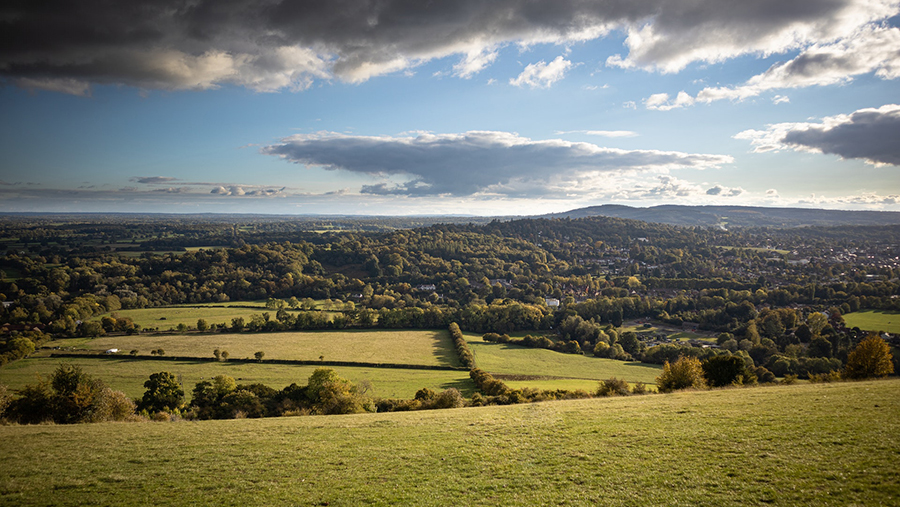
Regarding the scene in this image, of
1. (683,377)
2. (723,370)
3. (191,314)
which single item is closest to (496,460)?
(683,377)

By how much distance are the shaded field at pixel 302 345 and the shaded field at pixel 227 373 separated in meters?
4.15

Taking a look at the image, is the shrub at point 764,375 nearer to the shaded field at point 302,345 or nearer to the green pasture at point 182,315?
the shaded field at point 302,345

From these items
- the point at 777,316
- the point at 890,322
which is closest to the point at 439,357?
the point at 777,316

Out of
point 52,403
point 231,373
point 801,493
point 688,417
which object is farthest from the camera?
point 231,373

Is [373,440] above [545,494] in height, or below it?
below

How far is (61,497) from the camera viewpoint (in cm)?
1223

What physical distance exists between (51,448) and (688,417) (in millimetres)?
31426

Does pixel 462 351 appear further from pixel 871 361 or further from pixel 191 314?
pixel 191 314

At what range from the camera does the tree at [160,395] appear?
3891 cm

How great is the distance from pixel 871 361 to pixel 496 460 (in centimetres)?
4480

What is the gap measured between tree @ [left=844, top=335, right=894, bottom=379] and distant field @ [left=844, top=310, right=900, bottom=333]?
198 feet

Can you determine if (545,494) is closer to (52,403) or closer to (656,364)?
(52,403)

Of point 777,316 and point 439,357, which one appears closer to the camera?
point 439,357

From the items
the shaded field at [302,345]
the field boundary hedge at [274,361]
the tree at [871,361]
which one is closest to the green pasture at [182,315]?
the shaded field at [302,345]
